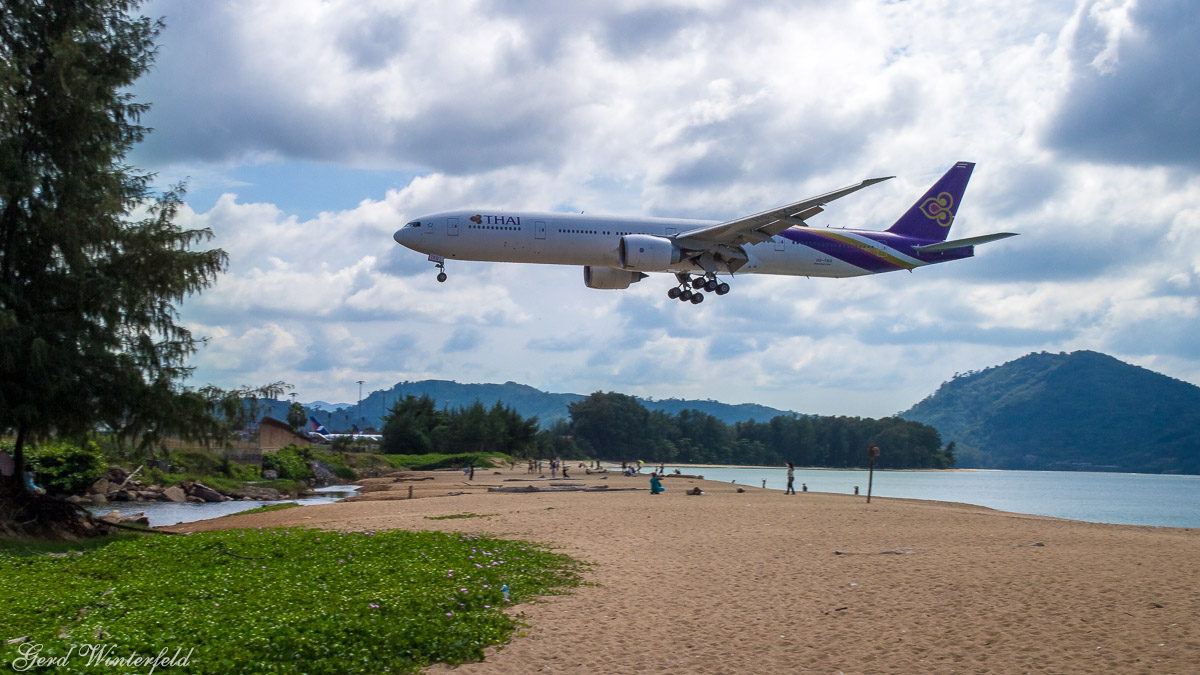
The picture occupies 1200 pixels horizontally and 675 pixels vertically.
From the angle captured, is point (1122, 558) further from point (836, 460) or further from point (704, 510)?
point (836, 460)

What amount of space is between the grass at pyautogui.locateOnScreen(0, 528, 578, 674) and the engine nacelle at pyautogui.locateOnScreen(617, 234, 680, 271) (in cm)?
1526

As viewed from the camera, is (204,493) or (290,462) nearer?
(204,493)

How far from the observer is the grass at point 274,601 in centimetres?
790

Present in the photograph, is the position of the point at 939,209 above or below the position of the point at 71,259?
above

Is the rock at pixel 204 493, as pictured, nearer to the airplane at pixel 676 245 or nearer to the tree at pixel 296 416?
the airplane at pixel 676 245

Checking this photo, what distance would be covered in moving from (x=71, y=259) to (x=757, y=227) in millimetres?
19774

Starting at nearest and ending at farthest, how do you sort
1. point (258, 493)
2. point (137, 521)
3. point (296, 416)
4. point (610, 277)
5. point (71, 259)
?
1. point (71, 259)
2. point (137, 521)
3. point (610, 277)
4. point (258, 493)
5. point (296, 416)

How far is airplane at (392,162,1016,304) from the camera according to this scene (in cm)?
2872

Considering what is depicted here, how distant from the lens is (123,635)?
25.5 ft

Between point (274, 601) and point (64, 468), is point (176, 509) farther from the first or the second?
point (274, 601)

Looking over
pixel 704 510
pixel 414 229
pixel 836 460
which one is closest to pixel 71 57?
pixel 414 229

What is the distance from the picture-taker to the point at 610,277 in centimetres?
3309

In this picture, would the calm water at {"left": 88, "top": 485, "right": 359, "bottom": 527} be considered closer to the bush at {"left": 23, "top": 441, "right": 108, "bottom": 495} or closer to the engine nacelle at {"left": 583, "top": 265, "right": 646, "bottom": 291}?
the bush at {"left": 23, "top": 441, "right": 108, "bottom": 495}

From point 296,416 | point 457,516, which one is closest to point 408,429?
point 296,416
